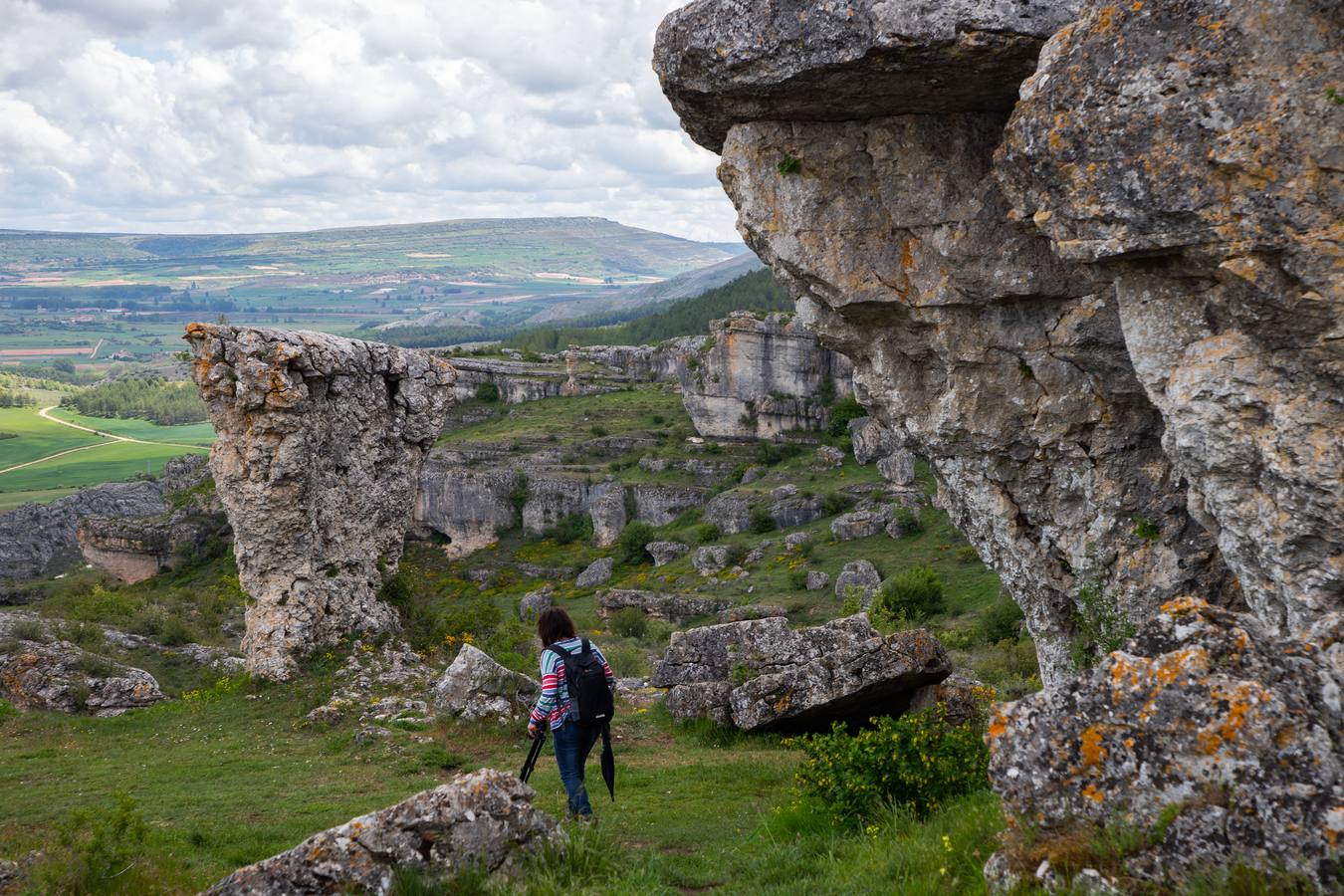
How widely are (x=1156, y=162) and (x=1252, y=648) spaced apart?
147 inches

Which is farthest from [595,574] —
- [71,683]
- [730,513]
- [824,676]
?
[824,676]

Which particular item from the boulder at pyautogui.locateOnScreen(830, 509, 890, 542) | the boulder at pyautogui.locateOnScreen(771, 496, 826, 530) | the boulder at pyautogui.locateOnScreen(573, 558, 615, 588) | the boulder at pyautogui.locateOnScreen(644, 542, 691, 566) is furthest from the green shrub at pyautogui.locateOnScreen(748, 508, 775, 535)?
the boulder at pyautogui.locateOnScreen(573, 558, 615, 588)

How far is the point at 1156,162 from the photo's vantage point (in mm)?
7289

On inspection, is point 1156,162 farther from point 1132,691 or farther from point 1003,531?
point 1003,531

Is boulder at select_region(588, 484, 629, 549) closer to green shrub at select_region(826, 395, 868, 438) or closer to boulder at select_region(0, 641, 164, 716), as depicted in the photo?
green shrub at select_region(826, 395, 868, 438)

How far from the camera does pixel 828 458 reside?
65.9 m

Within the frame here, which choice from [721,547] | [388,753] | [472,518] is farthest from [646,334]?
[388,753]

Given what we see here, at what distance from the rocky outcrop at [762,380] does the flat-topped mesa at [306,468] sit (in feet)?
176

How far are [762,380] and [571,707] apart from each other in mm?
66780

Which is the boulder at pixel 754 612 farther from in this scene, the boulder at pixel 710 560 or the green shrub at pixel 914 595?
the boulder at pixel 710 560

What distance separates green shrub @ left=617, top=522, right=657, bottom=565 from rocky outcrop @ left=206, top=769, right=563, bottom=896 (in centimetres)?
5487

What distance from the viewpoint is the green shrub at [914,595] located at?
33688mm

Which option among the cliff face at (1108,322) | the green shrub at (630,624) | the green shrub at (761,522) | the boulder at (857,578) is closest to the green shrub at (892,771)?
the cliff face at (1108,322)

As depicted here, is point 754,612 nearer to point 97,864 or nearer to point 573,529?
point 97,864
